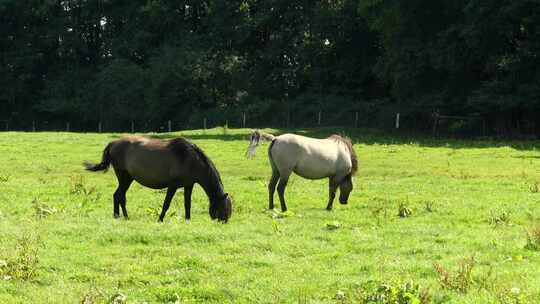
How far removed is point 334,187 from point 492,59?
2836 cm

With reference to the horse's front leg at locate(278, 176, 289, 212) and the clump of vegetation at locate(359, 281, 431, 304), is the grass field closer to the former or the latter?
the clump of vegetation at locate(359, 281, 431, 304)

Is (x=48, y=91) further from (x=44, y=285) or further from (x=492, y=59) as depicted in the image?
(x=44, y=285)

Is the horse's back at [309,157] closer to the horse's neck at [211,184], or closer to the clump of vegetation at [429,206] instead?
the clump of vegetation at [429,206]

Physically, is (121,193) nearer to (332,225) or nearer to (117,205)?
(117,205)

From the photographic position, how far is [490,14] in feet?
139

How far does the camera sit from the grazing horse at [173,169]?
15148 millimetres

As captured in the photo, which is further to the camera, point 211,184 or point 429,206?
point 429,206

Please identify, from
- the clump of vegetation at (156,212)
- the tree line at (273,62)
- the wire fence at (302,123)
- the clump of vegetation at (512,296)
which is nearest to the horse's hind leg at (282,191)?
the clump of vegetation at (156,212)

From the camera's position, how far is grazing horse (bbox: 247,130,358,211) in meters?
17.9

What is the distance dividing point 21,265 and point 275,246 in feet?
13.4

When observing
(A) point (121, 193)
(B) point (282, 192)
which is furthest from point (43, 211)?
(B) point (282, 192)

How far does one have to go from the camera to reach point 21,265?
989cm

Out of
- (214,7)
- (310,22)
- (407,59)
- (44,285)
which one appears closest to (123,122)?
(214,7)

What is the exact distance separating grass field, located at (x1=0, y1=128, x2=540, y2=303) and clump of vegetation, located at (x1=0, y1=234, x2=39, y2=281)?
19 millimetres
